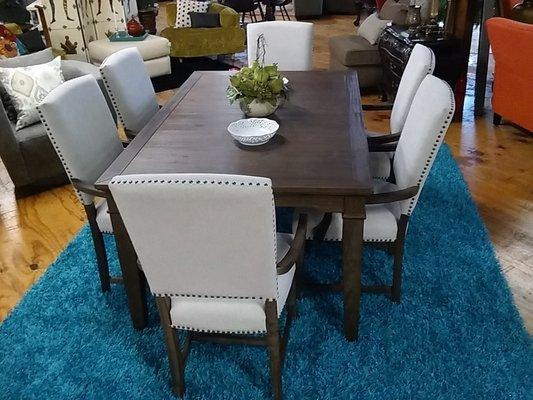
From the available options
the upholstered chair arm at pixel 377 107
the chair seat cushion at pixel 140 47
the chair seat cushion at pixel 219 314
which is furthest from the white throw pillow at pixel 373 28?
the chair seat cushion at pixel 219 314

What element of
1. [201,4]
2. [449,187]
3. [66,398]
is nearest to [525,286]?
[449,187]

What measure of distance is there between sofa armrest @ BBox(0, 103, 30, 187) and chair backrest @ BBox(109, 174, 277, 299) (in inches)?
81.6

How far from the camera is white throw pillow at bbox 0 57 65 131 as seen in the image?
10.8 feet

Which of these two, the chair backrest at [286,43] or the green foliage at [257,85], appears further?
the chair backrest at [286,43]

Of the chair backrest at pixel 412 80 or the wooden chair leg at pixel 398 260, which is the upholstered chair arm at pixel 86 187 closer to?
the wooden chair leg at pixel 398 260

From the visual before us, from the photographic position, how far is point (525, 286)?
7.61ft

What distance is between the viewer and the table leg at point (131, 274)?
6.15 feet

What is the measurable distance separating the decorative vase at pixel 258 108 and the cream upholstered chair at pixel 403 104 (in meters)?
0.49

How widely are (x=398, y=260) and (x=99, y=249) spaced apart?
50.1 inches

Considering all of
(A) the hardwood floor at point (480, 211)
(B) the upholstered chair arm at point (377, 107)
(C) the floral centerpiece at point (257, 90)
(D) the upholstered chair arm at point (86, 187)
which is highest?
(C) the floral centerpiece at point (257, 90)

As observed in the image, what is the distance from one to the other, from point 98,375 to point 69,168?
80 cm

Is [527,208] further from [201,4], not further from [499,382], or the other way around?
[201,4]

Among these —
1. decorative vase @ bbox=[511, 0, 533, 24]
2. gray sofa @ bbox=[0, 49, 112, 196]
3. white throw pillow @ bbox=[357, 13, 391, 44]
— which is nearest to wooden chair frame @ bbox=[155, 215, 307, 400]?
gray sofa @ bbox=[0, 49, 112, 196]

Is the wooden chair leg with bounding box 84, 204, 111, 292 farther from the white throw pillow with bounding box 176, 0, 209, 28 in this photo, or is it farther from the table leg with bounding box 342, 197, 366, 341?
the white throw pillow with bounding box 176, 0, 209, 28
